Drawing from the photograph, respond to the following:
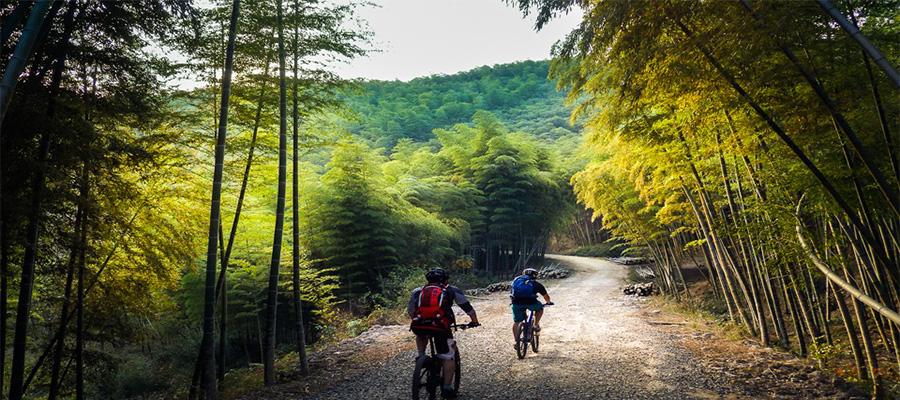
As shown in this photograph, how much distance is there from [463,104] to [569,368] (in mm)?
42274

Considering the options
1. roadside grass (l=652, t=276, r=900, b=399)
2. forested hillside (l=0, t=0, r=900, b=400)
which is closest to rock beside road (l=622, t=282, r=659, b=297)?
roadside grass (l=652, t=276, r=900, b=399)

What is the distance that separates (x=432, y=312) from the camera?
13.7 feet

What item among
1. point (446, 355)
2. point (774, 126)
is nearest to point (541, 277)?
point (446, 355)

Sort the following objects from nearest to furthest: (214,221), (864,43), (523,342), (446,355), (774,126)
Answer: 1. (864,43)
2. (774,126)
3. (446,355)
4. (214,221)
5. (523,342)

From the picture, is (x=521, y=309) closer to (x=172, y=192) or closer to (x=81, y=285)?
(x=172, y=192)

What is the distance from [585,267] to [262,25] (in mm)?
20475

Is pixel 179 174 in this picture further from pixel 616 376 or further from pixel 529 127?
pixel 529 127

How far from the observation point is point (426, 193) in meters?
16.6

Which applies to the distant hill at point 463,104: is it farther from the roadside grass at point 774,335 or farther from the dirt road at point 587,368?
the dirt road at point 587,368

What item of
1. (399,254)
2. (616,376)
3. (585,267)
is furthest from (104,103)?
(585,267)

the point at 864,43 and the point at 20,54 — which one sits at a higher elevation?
the point at 20,54

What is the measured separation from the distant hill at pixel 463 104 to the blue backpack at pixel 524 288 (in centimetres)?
3153

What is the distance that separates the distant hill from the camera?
136 feet

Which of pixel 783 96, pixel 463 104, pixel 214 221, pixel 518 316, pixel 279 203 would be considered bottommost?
pixel 518 316
